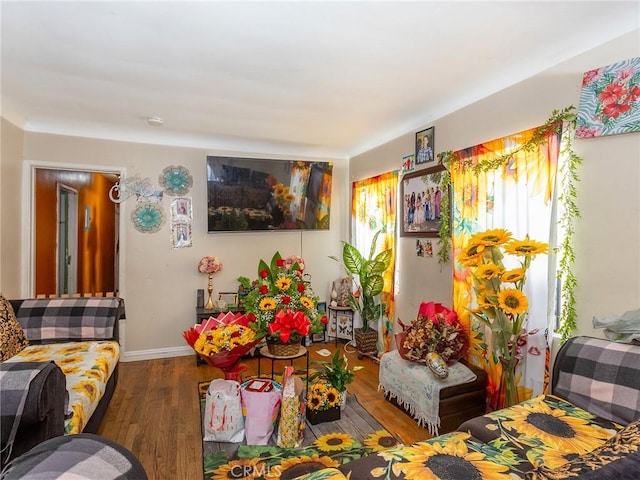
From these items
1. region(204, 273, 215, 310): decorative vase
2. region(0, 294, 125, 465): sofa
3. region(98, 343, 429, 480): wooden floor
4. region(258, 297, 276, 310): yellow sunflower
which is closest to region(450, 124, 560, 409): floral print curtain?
region(98, 343, 429, 480): wooden floor

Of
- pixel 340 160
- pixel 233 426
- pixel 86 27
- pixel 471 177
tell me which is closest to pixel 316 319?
pixel 233 426

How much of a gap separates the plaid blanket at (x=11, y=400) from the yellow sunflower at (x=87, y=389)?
3.74ft

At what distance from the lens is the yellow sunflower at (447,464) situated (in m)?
1.24

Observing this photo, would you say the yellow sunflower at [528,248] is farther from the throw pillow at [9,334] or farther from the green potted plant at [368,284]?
the throw pillow at [9,334]

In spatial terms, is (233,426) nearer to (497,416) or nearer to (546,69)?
(497,416)

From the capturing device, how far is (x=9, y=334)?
95.9 inches

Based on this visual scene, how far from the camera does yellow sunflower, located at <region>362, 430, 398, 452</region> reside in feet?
7.22

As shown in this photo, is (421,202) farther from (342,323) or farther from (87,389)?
(87,389)

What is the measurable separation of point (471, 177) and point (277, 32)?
1.69 m

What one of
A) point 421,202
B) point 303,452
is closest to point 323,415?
point 303,452

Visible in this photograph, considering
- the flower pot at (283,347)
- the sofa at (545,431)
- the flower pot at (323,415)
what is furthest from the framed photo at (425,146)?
the flower pot at (323,415)

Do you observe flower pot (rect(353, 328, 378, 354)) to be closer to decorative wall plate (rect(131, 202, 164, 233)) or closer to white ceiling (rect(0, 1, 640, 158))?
white ceiling (rect(0, 1, 640, 158))

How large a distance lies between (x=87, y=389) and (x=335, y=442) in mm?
1492

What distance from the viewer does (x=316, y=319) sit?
7.91ft
